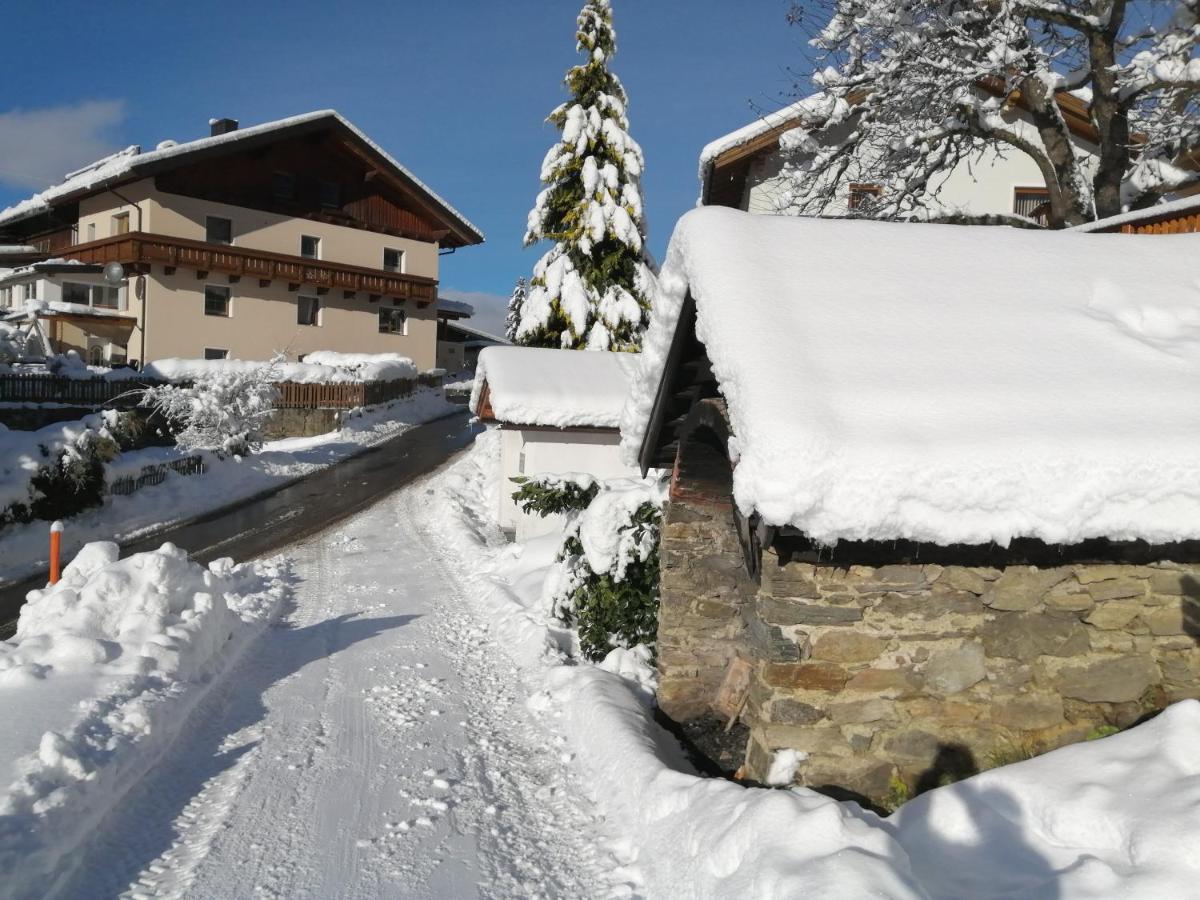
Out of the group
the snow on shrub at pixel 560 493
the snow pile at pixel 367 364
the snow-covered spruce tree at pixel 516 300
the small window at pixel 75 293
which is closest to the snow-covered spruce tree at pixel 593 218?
the snow pile at pixel 367 364

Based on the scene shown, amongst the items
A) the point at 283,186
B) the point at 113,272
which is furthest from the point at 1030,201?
the point at 113,272

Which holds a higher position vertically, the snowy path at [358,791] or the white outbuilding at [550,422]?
the white outbuilding at [550,422]

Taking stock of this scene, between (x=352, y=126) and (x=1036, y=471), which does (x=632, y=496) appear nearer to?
(x=1036, y=471)

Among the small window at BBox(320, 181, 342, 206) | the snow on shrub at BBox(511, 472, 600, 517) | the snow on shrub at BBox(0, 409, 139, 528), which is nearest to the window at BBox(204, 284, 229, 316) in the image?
the small window at BBox(320, 181, 342, 206)

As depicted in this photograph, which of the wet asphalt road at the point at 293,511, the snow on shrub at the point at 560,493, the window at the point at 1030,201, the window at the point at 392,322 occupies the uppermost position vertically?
the window at the point at 1030,201

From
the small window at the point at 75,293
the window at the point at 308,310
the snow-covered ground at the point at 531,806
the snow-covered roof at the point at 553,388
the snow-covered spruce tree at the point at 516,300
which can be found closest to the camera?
the snow-covered ground at the point at 531,806

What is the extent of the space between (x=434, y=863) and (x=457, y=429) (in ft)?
90.1

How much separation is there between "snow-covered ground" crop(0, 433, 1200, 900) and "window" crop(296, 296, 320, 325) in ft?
98.8

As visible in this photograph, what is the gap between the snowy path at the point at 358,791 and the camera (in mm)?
4586

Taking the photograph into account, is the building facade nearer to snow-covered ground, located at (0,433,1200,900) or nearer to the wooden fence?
the wooden fence

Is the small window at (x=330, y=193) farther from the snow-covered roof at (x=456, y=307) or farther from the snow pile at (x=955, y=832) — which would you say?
the snow pile at (x=955, y=832)

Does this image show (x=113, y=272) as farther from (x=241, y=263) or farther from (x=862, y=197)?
(x=862, y=197)

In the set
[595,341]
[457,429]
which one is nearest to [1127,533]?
[595,341]

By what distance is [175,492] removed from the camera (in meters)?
18.6
